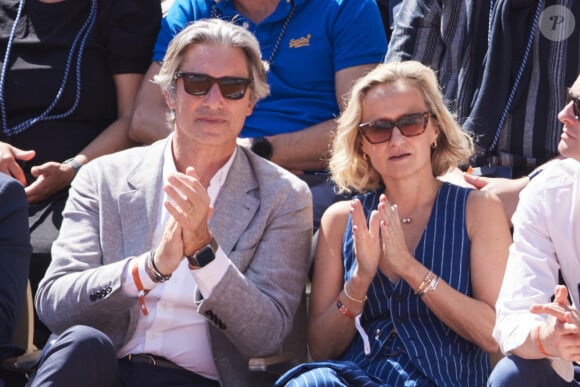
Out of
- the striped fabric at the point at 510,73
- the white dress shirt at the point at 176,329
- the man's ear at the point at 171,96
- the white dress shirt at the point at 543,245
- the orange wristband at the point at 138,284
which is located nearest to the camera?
the white dress shirt at the point at 543,245

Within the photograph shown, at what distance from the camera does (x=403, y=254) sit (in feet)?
11.5

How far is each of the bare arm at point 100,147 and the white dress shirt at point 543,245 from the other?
7.08ft

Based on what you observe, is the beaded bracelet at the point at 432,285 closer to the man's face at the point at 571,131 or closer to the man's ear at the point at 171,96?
the man's face at the point at 571,131

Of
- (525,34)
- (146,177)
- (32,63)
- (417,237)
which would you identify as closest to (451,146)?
(417,237)

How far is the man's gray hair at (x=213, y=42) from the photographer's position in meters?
3.90

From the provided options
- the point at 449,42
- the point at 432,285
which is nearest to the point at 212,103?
the point at 432,285

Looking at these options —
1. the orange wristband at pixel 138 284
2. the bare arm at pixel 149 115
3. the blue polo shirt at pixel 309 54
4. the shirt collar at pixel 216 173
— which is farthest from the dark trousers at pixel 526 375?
the bare arm at pixel 149 115

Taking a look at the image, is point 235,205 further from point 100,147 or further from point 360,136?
point 100,147

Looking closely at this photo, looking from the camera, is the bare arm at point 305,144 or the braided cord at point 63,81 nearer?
the bare arm at point 305,144

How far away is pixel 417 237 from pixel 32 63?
220 centimetres

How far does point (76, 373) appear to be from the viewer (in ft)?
10.8

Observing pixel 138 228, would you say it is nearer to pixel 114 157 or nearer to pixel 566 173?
pixel 114 157

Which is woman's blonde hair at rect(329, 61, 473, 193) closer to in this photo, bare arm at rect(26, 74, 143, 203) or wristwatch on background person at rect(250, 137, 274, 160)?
wristwatch on background person at rect(250, 137, 274, 160)

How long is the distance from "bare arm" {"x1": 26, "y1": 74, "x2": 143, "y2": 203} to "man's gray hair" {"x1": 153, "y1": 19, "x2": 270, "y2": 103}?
903 mm
